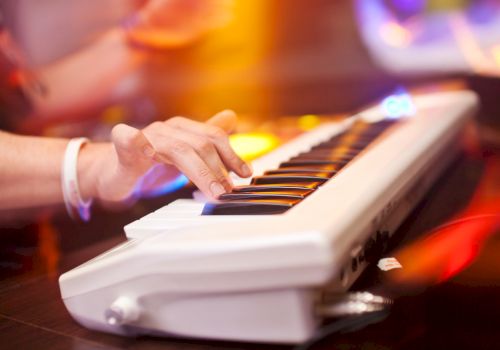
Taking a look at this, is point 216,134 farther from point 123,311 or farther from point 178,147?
point 123,311

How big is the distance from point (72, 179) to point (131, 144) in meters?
0.26

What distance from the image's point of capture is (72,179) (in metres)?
1.02

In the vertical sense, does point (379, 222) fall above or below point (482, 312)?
above

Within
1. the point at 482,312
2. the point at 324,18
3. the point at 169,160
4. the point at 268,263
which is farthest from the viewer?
the point at 324,18

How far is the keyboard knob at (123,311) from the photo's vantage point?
24.7 inches

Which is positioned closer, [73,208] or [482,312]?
[482,312]

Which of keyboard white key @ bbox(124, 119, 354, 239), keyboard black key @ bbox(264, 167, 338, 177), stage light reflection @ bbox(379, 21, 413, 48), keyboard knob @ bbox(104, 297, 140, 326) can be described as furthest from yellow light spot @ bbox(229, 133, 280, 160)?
stage light reflection @ bbox(379, 21, 413, 48)

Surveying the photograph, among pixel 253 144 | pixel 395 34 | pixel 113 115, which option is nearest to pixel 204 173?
pixel 253 144

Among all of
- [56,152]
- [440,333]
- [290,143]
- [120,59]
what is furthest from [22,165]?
[120,59]

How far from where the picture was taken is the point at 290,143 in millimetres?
1230

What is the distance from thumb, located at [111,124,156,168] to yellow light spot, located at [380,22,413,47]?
1.93m

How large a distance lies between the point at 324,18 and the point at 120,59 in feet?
3.34

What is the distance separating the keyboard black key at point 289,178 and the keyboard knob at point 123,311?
11.8 inches

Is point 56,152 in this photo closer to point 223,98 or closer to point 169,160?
point 169,160
